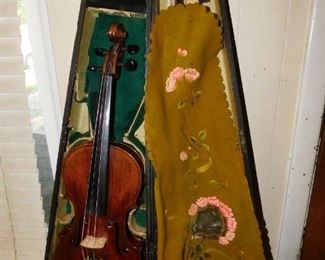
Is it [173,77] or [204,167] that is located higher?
[173,77]

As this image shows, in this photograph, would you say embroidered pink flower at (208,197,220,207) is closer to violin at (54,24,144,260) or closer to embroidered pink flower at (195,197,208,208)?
embroidered pink flower at (195,197,208,208)

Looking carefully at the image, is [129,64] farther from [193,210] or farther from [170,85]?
[193,210]

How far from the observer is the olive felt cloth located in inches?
25.4

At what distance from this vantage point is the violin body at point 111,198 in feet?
2.37

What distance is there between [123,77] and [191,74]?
0.17 meters

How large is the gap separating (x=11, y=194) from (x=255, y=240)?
80cm

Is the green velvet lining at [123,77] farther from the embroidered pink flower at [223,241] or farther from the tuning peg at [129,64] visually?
the embroidered pink flower at [223,241]

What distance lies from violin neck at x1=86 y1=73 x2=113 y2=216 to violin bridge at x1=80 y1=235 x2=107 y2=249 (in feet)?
0.18

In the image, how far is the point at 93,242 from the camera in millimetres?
725

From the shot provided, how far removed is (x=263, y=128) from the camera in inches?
35.7

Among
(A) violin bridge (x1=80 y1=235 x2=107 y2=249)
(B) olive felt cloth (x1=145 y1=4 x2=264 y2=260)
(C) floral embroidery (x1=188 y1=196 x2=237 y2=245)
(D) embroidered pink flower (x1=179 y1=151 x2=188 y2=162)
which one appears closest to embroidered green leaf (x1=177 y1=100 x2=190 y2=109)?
(B) olive felt cloth (x1=145 y1=4 x2=264 y2=260)

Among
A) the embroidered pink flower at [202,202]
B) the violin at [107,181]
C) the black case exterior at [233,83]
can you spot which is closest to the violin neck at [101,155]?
the violin at [107,181]

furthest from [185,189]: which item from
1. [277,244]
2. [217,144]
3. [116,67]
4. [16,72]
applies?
[16,72]

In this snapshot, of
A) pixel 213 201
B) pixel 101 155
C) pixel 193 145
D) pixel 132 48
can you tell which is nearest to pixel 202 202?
pixel 213 201
